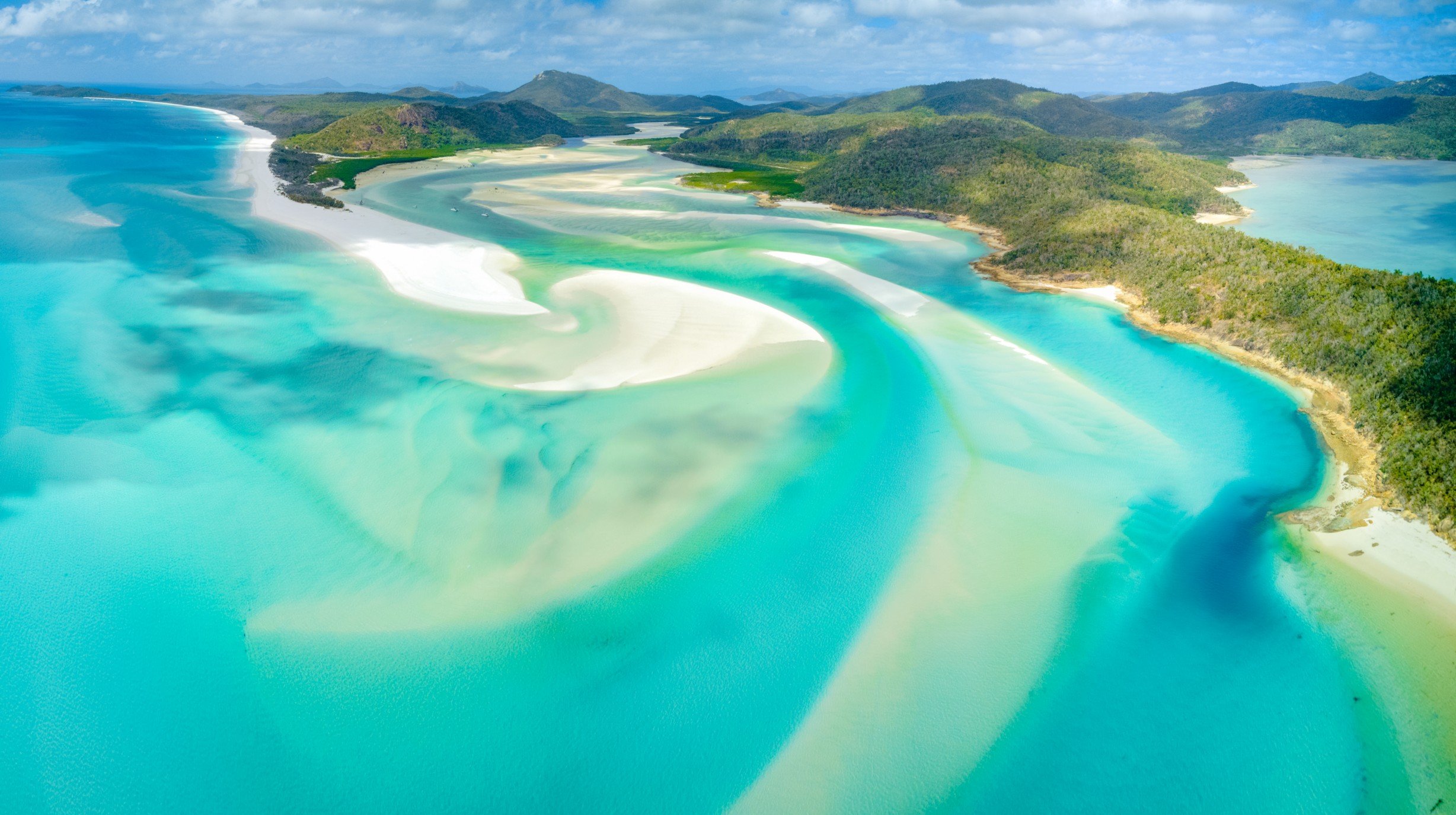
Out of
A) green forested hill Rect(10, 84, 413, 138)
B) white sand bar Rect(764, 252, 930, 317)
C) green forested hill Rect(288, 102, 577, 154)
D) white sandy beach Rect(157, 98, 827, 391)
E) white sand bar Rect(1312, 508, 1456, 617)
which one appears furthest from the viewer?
green forested hill Rect(10, 84, 413, 138)

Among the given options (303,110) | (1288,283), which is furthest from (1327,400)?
(303,110)

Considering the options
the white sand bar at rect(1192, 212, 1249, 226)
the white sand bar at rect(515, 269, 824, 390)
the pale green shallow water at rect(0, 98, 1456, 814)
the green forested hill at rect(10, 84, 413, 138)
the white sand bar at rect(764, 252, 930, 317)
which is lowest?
the pale green shallow water at rect(0, 98, 1456, 814)

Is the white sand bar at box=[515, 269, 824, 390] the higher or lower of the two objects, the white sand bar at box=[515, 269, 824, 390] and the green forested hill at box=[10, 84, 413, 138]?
the lower

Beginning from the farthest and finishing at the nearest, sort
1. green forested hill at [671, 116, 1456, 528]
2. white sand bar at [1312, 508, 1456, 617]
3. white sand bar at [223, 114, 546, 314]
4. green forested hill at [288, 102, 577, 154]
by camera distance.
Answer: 1. green forested hill at [288, 102, 577, 154]
2. white sand bar at [223, 114, 546, 314]
3. green forested hill at [671, 116, 1456, 528]
4. white sand bar at [1312, 508, 1456, 617]

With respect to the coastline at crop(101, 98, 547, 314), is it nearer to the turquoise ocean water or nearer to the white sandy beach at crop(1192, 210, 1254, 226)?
the turquoise ocean water

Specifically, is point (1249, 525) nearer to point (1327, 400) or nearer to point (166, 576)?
point (1327, 400)

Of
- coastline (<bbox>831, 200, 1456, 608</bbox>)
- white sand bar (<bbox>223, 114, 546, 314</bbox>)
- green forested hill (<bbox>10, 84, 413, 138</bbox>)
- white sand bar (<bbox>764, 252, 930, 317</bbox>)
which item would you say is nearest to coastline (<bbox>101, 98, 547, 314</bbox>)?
white sand bar (<bbox>223, 114, 546, 314</bbox>)
